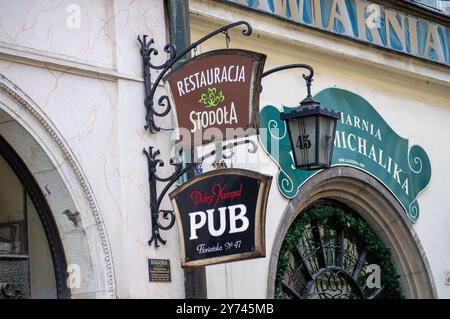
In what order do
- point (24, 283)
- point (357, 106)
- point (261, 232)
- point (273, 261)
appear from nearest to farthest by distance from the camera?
point (261, 232)
point (24, 283)
point (273, 261)
point (357, 106)

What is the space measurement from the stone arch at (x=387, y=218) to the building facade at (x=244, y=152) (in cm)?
2

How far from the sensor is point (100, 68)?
9773 mm

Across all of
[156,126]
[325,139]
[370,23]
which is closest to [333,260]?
[370,23]

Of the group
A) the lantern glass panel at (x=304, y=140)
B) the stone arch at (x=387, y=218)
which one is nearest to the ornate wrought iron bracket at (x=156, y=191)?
the lantern glass panel at (x=304, y=140)

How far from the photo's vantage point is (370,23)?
1270 cm

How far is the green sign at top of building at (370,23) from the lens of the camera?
11.8 metres

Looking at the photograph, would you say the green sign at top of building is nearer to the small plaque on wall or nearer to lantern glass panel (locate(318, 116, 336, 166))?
lantern glass panel (locate(318, 116, 336, 166))

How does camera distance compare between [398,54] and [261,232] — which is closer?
[261,232]

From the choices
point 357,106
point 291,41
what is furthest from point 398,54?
point 291,41

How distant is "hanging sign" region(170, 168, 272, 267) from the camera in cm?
876

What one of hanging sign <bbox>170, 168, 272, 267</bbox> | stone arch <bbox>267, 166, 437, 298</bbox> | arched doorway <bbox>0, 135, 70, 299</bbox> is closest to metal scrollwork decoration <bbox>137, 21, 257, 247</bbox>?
hanging sign <bbox>170, 168, 272, 267</bbox>

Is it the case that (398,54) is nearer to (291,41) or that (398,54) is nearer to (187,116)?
(291,41)

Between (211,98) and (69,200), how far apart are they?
145 centimetres
